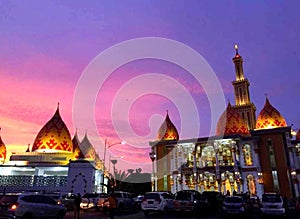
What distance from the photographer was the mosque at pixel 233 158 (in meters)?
36.5

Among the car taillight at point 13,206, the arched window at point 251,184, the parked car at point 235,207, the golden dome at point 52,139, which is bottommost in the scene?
the parked car at point 235,207

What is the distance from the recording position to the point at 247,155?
3872 cm

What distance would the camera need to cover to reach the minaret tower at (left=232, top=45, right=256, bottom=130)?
5308 cm

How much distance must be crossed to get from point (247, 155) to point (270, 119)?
701cm

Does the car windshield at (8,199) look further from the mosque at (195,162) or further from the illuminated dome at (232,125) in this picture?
the illuminated dome at (232,125)

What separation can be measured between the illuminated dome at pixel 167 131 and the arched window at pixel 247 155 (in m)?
11.7

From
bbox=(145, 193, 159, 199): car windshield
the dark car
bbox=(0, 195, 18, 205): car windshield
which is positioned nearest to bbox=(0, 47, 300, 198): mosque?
the dark car

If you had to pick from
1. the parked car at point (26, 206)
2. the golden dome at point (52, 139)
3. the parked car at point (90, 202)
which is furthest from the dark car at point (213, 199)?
the golden dome at point (52, 139)

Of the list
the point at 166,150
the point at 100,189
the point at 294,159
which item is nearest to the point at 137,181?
the point at 166,150

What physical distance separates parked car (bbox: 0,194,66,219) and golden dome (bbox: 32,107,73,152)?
27.4 metres

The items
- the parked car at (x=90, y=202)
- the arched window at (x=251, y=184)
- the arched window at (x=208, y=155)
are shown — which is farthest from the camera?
the arched window at (x=208, y=155)

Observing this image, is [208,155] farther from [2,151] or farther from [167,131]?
[2,151]

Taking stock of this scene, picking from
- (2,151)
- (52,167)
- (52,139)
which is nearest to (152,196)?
(52,167)

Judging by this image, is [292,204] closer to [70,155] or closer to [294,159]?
[294,159]
